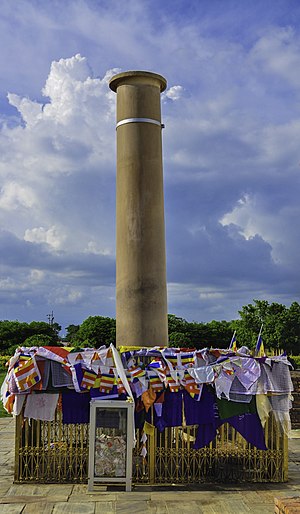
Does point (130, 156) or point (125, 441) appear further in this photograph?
point (130, 156)

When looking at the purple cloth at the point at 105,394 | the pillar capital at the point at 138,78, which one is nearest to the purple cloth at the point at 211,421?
the purple cloth at the point at 105,394

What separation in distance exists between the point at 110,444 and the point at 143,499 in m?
0.97

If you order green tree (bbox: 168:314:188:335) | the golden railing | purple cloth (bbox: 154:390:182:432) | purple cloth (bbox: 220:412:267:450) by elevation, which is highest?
green tree (bbox: 168:314:188:335)

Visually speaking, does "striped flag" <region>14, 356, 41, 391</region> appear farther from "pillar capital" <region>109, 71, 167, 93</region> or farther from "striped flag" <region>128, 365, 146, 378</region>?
"pillar capital" <region>109, 71, 167, 93</region>

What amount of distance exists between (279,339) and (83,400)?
1352 inches

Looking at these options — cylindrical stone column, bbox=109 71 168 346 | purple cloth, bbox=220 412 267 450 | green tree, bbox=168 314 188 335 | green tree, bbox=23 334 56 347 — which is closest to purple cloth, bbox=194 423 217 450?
purple cloth, bbox=220 412 267 450

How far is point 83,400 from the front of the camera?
10906 mm

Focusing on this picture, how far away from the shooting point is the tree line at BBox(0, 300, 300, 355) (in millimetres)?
43906

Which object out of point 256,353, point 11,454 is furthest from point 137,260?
point 11,454

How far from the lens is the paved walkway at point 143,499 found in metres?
9.30

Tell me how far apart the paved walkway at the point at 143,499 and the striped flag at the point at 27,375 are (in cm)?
163

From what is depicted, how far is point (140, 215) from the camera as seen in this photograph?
43.3ft

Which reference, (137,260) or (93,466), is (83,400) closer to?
(93,466)

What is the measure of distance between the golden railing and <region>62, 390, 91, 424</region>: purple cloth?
19cm
